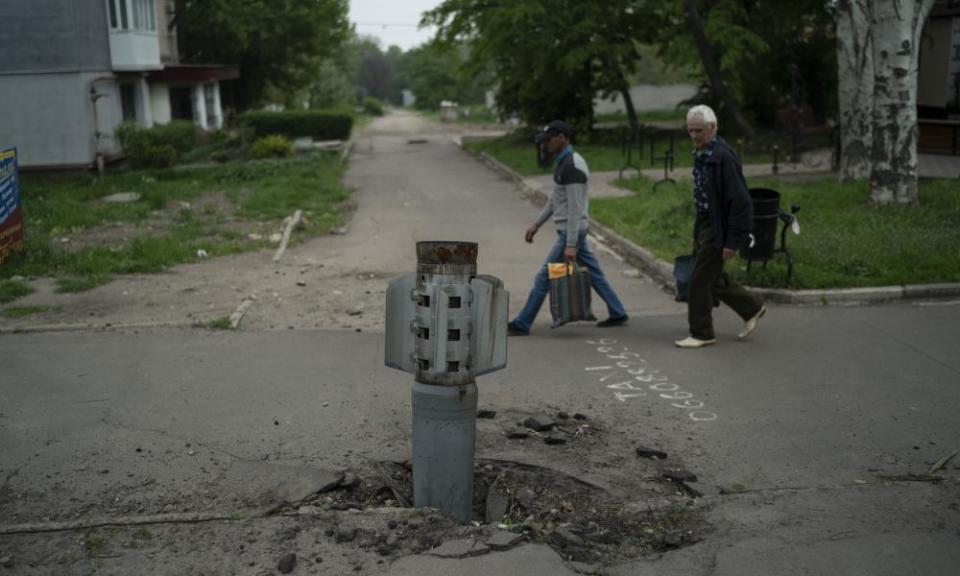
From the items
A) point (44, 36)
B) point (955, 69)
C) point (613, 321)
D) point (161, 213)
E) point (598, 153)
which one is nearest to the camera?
point (613, 321)

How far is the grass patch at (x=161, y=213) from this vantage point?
12664 millimetres

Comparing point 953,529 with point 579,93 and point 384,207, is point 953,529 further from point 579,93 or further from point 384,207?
point 579,93

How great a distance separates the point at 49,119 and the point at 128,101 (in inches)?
199

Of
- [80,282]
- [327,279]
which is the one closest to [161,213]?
[80,282]

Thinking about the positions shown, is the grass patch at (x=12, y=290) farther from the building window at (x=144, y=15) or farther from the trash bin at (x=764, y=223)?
the building window at (x=144, y=15)

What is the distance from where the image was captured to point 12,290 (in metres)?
11.0

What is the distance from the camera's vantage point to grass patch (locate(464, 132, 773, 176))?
24.5m

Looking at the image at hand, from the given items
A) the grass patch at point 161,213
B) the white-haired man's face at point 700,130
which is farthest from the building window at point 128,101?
the white-haired man's face at point 700,130

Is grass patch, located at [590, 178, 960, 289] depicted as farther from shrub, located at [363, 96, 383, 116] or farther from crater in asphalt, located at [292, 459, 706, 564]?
shrub, located at [363, 96, 383, 116]

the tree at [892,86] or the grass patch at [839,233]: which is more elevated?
the tree at [892,86]

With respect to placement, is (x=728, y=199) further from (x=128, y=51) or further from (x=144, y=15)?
(x=144, y=15)

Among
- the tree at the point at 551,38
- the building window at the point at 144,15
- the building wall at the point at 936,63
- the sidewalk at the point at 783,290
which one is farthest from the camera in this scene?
the tree at the point at 551,38

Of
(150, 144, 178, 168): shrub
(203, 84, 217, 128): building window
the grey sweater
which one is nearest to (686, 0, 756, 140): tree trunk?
(150, 144, 178, 168): shrub

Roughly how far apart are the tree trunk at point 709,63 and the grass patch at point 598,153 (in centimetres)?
145
